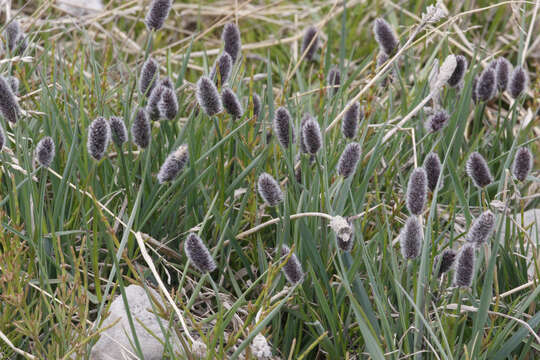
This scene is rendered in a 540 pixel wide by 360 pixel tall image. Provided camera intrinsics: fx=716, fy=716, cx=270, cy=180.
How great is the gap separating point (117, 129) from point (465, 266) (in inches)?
37.2

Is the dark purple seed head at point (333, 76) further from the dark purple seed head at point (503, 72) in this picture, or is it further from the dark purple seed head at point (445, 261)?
the dark purple seed head at point (445, 261)

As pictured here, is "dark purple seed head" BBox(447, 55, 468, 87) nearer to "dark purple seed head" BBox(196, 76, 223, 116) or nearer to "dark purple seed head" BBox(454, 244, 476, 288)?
"dark purple seed head" BBox(196, 76, 223, 116)

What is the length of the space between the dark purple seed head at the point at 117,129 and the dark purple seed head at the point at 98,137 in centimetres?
13

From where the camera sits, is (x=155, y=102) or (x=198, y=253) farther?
(x=155, y=102)

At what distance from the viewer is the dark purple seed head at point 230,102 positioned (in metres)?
1.93

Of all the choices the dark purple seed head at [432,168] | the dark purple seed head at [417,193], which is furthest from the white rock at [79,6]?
the dark purple seed head at [417,193]

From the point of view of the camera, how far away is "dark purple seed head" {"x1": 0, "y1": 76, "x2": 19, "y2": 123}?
1.76m

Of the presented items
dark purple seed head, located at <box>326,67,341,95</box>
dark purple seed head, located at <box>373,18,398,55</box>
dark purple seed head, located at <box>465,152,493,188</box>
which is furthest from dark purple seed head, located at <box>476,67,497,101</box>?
dark purple seed head, located at <box>465,152,493,188</box>

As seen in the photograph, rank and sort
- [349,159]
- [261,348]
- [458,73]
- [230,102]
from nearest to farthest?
1. [261,348]
2. [349,159]
3. [230,102]
4. [458,73]

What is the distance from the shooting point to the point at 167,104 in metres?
1.92

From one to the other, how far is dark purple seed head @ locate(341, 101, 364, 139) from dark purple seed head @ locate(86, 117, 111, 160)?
631 mm

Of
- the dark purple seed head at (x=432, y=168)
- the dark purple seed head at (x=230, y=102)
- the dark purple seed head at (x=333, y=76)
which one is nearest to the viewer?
the dark purple seed head at (x=432, y=168)

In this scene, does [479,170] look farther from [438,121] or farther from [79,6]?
[79,6]

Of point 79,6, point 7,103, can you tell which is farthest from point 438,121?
point 79,6
